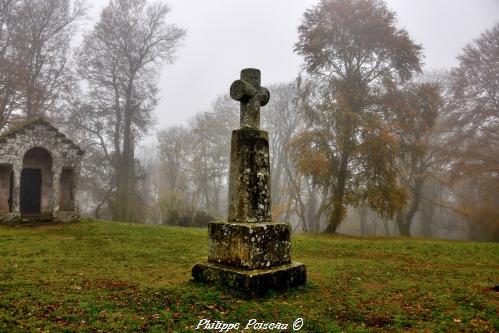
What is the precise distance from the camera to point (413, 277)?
8.30 m

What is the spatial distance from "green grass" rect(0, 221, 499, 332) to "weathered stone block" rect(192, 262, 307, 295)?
162 millimetres

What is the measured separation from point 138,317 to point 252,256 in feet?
6.53

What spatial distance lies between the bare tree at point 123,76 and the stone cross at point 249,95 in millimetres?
22163

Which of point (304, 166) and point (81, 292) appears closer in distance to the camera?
point (81, 292)

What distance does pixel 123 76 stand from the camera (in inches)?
1169

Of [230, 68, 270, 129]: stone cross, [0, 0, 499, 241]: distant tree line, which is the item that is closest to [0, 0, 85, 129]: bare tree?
[0, 0, 499, 241]: distant tree line

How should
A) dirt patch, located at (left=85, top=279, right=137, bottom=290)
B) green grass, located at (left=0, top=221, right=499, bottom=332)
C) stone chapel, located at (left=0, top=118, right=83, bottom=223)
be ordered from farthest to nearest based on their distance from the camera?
stone chapel, located at (left=0, top=118, right=83, bottom=223) < dirt patch, located at (left=85, top=279, right=137, bottom=290) < green grass, located at (left=0, top=221, right=499, bottom=332)

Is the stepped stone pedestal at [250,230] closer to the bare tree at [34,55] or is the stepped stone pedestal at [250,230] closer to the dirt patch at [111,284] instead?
the dirt patch at [111,284]

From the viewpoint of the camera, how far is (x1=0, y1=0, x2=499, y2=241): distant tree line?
2081 cm

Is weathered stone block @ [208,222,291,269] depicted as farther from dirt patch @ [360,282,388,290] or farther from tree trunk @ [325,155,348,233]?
tree trunk @ [325,155,348,233]

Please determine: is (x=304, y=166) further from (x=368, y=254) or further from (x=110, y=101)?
(x=110, y=101)

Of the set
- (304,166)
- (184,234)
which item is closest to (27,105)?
(184,234)

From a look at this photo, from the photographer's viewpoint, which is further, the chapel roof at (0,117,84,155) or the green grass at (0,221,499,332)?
the chapel roof at (0,117,84,155)

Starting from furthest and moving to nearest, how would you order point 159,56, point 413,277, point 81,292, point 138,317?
1. point 159,56
2. point 413,277
3. point 81,292
4. point 138,317
